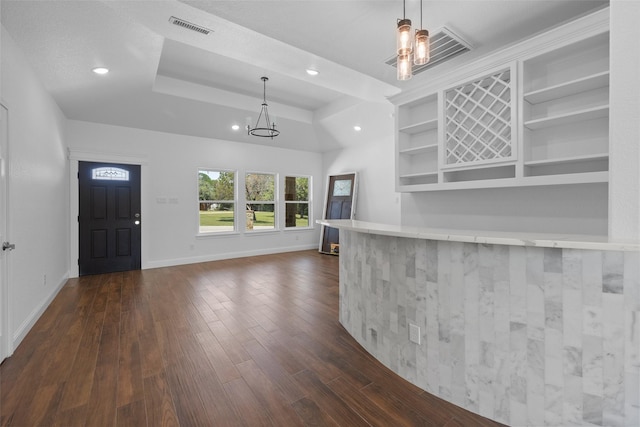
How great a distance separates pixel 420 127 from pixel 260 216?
15.8 feet

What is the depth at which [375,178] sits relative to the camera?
669 cm

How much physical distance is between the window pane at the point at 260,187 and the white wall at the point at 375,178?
190 cm

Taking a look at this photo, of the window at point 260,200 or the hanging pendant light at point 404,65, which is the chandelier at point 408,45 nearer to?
the hanging pendant light at point 404,65

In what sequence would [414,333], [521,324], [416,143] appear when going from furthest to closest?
1. [416,143]
2. [414,333]
3. [521,324]

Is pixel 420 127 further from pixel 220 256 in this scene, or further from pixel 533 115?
pixel 220 256

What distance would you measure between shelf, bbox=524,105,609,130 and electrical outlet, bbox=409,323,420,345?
1949mm

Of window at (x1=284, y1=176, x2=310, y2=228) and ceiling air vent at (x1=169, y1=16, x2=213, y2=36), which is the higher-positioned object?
ceiling air vent at (x1=169, y1=16, x2=213, y2=36)

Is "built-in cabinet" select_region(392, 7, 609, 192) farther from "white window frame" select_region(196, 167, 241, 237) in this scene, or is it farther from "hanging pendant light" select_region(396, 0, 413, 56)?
"white window frame" select_region(196, 167, 241, 237)

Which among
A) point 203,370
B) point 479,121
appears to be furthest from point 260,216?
point 479,121

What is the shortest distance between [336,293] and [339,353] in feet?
5.29

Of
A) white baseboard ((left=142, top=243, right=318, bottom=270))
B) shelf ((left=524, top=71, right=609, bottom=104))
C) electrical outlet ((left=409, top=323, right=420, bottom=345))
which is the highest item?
shelf ((left=524, top=71, right=609, bottom=104))

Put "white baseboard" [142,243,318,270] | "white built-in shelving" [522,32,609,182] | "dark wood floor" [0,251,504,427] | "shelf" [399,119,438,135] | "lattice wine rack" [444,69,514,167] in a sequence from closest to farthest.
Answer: "dark wood floor" [0,251,504,427], "white built-in shelving" [522,32,609,182], "lattice wine rack" [444,69,514,167], "shelf" [399,119,438,135], "white baseboard" [142,243,318,270]

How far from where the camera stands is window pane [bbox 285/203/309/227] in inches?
306

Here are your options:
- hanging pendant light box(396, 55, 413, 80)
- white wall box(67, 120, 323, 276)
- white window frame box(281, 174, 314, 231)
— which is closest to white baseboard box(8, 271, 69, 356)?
white wall box(67, 120, 323, 276)
